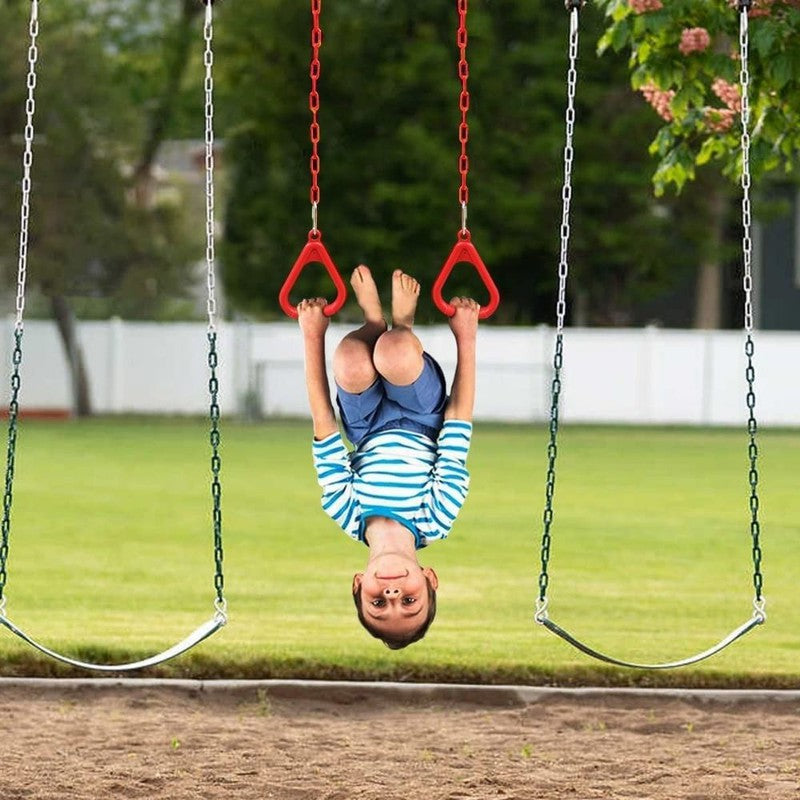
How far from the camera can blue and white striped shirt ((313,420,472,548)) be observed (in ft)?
23.5

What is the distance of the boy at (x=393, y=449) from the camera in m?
7.11

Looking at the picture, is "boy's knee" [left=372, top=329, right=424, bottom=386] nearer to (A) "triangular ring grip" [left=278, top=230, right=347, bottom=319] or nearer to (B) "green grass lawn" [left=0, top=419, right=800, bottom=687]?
(A) "triangular ring grip" [left=278, top=230, right=347, bottom=319]

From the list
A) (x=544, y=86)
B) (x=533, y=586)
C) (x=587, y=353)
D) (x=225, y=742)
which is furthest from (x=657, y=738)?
(x=544, y=86)

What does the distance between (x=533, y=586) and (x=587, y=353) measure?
23597 mm

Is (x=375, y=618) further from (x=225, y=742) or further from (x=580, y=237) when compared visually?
(x=580, y=237)

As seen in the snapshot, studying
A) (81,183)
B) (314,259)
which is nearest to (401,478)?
(314,259)

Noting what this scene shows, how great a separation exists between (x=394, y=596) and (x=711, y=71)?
4.33 m

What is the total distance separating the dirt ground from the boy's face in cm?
83

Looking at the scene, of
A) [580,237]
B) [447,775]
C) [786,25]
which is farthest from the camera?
[580,237]

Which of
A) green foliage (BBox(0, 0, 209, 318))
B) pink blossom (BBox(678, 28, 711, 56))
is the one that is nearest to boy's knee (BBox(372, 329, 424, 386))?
pink blossom (BBox(678, 28, 711, 56))

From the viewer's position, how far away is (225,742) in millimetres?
8570

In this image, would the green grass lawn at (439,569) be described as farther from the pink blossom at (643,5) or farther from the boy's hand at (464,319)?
the pink blossom at (643,5)

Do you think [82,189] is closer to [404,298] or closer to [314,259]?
[404,298]

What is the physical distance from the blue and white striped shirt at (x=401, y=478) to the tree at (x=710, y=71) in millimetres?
3488
